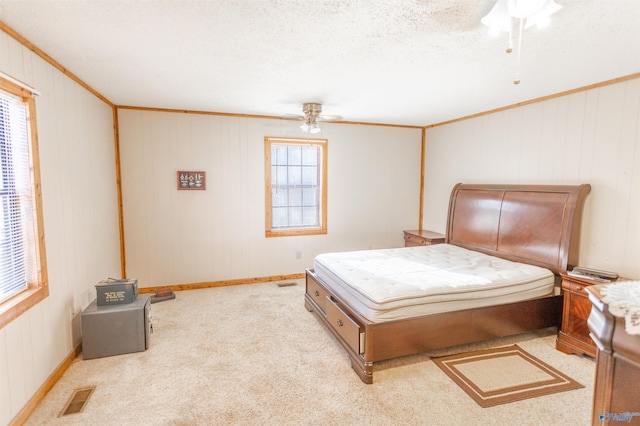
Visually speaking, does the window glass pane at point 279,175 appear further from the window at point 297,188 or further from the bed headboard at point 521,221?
the bed headboard at point 521,221

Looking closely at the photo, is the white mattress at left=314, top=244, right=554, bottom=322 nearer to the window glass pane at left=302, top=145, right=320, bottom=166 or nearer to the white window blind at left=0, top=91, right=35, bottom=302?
the window glass pane at left=302, top=145, right=320, bottom=166

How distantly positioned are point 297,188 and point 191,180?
1515mm

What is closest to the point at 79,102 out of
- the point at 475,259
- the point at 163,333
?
the point at 163,333

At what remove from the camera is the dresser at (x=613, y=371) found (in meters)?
0.94

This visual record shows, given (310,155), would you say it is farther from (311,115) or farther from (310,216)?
(311,115)

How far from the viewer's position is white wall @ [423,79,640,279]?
284cm

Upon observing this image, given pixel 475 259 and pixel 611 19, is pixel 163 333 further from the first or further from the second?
pixel 611 19

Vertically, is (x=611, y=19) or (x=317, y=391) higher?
(x=611, y=19)

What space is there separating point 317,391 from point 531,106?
367 cm

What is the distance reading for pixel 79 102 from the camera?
10.0 feet

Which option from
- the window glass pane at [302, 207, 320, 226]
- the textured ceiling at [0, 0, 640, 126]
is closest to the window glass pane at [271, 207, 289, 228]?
the window glass pane at [302, 207, 320, 226]

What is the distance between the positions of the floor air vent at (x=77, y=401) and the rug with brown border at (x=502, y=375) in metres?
2.55

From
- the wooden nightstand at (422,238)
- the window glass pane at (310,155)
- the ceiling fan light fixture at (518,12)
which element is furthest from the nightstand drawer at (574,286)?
the window glass pane at (310,155)

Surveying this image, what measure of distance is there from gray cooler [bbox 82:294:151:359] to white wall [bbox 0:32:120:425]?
15 cm
